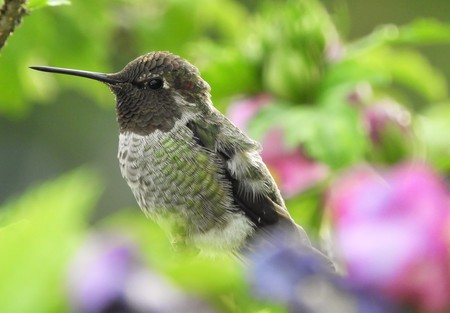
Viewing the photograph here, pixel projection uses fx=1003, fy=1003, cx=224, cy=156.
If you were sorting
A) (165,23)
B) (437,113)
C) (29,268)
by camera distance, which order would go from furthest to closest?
1. (165,23)
2. (437,113)
3. (29,268)

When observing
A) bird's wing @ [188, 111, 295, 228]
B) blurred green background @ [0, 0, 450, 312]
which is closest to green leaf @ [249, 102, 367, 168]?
blurred green background @ [0, 0, 450, 312]

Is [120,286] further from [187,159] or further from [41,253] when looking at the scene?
[187,159]

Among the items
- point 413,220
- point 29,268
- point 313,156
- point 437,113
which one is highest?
point 437,113

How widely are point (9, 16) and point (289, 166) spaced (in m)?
1.12

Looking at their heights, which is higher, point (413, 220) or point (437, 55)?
point (437, 55)

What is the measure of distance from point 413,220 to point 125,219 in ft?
0.57

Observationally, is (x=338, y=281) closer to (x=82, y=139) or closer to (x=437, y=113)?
(x=437, y=113)

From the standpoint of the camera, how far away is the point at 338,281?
502 millimetres

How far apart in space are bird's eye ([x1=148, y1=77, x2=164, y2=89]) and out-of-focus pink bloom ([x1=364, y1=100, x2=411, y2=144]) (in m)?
0.45

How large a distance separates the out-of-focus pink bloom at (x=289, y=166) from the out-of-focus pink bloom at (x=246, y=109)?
61 millimetres

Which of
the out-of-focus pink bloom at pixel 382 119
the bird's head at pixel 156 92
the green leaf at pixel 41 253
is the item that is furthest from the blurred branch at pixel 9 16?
the out-of-focus pink bloom at pixel 382 119

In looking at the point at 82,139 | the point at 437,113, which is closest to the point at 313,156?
the point at 437,113

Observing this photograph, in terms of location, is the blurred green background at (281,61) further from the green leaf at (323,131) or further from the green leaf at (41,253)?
the green leaf at (41,253)

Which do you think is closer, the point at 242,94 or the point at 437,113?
the point at 242,94
